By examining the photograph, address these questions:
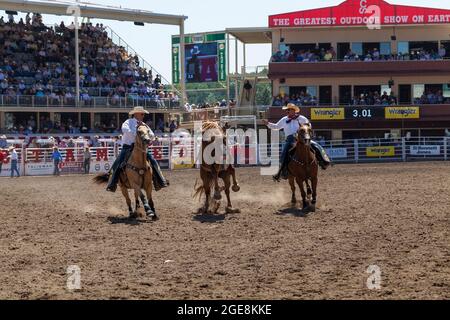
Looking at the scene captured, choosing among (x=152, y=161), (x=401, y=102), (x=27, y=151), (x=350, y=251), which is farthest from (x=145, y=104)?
(x=350, y=251)

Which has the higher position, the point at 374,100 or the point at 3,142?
the point at 374,100

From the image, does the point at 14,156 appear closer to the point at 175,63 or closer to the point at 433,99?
the point at 175,63

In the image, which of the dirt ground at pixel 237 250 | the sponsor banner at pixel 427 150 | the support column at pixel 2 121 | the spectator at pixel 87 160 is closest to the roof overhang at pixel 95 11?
the support column at pixel 2 121

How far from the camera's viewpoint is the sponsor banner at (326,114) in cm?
4544

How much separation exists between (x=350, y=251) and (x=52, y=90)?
121 ft

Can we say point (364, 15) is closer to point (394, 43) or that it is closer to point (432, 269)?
point (394, 43)

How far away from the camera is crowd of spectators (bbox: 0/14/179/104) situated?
43719 mm

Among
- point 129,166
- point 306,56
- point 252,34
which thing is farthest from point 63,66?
point 129,166

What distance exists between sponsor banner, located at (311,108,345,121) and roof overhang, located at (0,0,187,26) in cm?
1153

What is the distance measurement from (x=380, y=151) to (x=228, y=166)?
2715cm

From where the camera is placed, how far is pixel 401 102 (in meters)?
48.9

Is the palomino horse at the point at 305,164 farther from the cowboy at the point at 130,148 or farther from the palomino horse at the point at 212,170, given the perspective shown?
the cowboy at the point at 130,148

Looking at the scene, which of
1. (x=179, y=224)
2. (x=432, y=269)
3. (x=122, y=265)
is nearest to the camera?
(x=432, y=269)

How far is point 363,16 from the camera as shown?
4834 cm
